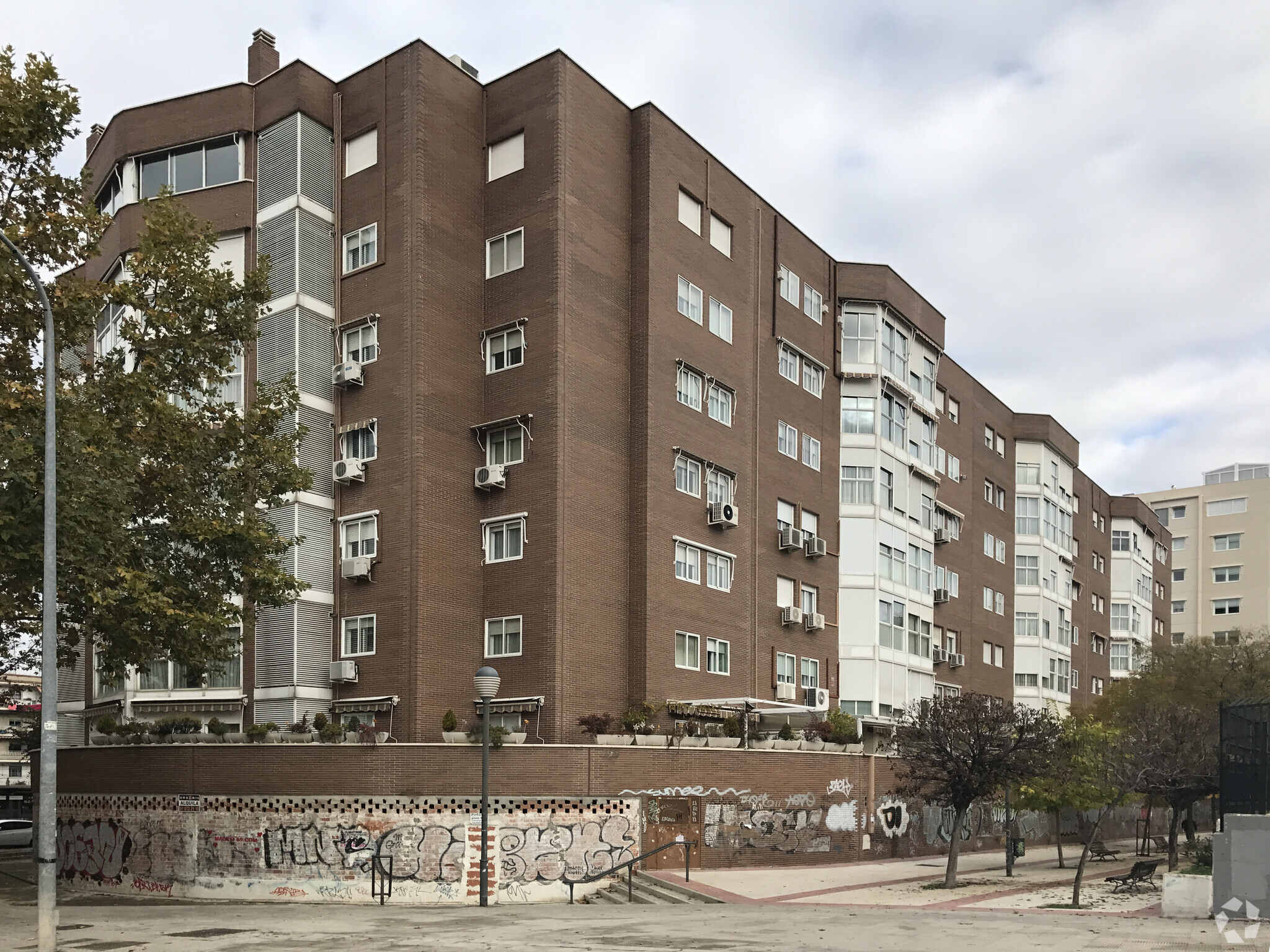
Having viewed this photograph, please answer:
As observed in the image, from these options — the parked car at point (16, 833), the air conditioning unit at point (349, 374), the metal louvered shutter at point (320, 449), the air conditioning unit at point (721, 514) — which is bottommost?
the parked car at point (16, 833)

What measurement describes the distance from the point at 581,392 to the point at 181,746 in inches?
563

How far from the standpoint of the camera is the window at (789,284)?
45.8 metres

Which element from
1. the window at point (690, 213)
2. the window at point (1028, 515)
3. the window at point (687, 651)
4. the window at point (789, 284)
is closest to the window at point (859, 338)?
the window at point (789, 284)

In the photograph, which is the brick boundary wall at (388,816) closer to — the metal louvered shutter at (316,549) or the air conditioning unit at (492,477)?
the metal louvered shutter at (316,549)

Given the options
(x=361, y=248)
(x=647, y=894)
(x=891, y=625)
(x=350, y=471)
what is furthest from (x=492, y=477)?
(x=891, y=625)

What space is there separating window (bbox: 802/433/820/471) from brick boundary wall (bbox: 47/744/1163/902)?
13312mm

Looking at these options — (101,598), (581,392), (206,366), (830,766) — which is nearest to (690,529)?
(581,392)

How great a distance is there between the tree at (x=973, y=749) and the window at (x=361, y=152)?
2246 cm

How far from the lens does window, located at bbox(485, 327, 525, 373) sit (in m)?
37.4

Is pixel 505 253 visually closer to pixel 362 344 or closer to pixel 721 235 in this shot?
pixel 362 344

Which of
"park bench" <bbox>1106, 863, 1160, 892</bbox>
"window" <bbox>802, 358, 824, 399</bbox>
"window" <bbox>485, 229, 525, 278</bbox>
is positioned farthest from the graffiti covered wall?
"window" <bbox>802, 358, 824, 399</bbox>

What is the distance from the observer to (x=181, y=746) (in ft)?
107

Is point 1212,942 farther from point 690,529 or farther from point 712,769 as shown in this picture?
point 690,529

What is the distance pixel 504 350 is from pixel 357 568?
7.61 m
